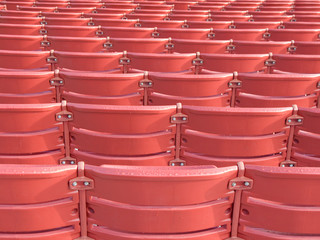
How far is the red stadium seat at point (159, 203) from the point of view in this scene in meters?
Result: 0.68

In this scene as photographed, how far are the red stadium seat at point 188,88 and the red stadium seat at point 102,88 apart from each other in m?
0.07

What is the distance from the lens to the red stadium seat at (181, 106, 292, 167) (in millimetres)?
988

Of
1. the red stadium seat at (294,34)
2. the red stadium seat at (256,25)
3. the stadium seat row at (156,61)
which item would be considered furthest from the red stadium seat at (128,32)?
the red stadium seat at (294,34)

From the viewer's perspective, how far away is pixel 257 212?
2.44ft

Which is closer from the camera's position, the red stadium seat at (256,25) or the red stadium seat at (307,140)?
the red stadium seat at (307,140)

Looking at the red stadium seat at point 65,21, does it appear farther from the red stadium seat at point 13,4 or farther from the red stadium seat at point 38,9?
the red stadium seat at point 13,4

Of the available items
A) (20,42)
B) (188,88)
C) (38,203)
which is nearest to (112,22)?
(20,42)

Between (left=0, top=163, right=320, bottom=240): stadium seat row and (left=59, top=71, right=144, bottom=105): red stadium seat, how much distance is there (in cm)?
60

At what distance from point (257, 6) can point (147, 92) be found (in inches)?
93.9

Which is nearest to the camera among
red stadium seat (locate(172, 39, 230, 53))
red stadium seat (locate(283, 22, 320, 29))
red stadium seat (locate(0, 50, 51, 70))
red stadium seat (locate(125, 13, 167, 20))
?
red stadium seat (locate(0, 50, 51, 70))

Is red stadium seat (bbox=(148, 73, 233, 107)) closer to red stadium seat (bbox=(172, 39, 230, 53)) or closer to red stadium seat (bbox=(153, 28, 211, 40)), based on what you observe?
red stadium seat (bbox=(172, 39, 230, 53))

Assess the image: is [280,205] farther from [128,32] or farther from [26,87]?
[128,32]

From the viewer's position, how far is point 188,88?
128 cm

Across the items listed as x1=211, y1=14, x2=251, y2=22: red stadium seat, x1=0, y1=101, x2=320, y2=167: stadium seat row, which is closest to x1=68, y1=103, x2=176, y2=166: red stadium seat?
x1=0, y1=101, x2=320, y2=167: stadium seat row
